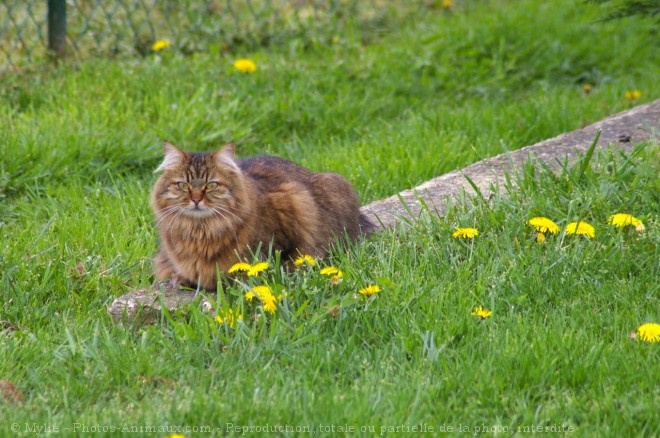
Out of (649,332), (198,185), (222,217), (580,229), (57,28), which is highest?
(57,28)

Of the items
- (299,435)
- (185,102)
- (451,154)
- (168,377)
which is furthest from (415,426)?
(185,102)

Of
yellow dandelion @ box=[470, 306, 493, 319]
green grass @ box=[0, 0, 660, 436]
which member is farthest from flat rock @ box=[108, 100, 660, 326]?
yellow dandelion @ box=[470, 306, 493, 319]

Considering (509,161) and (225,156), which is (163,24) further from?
(225,156)

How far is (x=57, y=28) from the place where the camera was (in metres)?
6.68

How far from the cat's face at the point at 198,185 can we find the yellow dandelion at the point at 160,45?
3.32 metres

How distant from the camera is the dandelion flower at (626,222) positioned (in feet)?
12.8

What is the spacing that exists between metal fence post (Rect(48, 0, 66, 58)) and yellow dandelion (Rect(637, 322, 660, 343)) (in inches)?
191

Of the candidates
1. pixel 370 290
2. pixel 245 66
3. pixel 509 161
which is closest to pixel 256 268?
pixel 370 290

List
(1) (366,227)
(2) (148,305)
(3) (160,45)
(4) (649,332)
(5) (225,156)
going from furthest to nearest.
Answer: (3) (160,45) → (1) (366,227) → (5) (225,156) → (2) (148,305) → (4) (649,332)

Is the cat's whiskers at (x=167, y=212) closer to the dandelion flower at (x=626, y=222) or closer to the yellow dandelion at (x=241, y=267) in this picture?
the yellow dandelion at (x=241, y=267)

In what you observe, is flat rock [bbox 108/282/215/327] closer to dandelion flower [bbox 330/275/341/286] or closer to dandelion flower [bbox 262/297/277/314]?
dandelion flower [bbox 262/297/277/314]

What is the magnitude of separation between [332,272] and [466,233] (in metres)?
0.66

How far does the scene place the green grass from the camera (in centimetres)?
294

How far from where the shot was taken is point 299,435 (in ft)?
9.01
